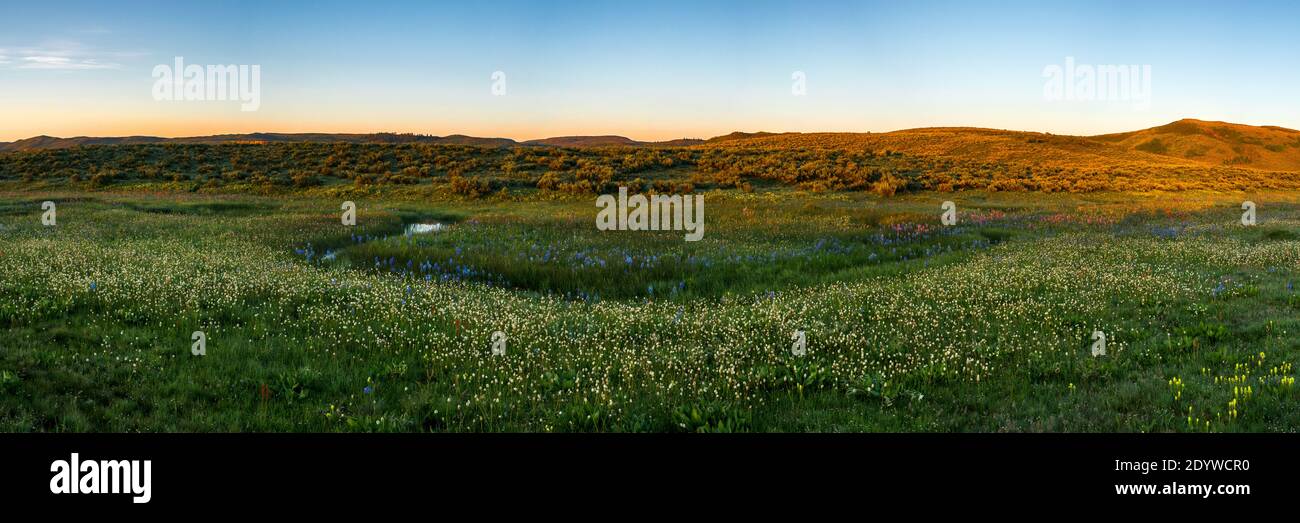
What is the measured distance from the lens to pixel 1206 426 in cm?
565

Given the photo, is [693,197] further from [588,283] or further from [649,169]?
[588,283]

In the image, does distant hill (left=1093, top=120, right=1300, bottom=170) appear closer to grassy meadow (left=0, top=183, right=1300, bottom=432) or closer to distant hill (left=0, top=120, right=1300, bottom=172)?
distant hill (left=0, top=120, right=1300, bottom=172)

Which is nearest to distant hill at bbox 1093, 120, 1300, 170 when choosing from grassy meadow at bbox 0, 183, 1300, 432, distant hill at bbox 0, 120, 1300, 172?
distant hill at bbox 0, 120, 1300, 172

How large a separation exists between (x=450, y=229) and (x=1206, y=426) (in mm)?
20974

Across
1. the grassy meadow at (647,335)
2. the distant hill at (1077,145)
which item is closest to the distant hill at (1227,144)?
the distant hill at (1077,145)

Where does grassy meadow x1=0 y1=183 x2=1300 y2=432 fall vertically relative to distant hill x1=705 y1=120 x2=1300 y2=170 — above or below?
below

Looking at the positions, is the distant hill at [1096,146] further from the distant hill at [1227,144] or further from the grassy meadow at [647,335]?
the grassy meadow at [647,335]

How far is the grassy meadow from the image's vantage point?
6.27 metres

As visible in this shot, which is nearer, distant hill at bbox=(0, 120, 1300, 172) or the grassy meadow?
the grassy meadow

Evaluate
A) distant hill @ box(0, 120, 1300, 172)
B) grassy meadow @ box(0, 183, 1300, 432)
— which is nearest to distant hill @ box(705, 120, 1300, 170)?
distant hill @ box(0, 120, 1300, 172)

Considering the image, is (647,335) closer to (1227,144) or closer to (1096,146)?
→ (1096,146)

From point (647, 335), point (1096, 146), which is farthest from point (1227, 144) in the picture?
point (647, 335)

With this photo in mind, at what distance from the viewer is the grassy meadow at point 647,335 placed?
247 inches
